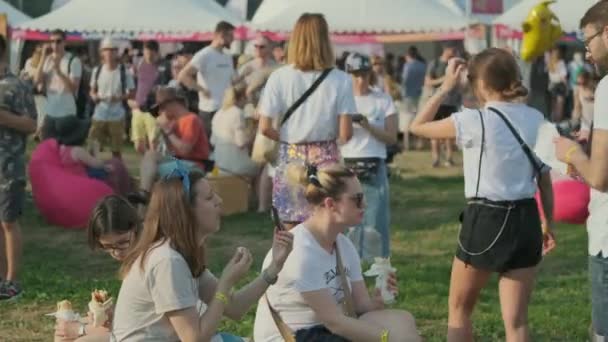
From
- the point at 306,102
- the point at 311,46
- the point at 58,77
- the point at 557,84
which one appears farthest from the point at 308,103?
the point at 557,84

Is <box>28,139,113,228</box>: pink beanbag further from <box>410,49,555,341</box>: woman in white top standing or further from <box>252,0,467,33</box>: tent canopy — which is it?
<box>252,0,467,33</box>: tent canopy

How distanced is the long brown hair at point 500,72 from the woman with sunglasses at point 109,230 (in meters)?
1.57

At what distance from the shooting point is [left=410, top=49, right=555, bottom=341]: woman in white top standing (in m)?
4.81

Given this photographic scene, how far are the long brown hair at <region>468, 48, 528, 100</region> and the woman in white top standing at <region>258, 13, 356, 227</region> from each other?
184cm

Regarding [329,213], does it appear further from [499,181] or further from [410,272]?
[410,272]

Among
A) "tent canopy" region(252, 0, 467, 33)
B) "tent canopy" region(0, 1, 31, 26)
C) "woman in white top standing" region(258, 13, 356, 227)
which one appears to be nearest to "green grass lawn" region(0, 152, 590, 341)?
"woman in white top standing" region(258, 13, 356, 227)

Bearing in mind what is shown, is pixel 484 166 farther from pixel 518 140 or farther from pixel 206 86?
pixel 206 86

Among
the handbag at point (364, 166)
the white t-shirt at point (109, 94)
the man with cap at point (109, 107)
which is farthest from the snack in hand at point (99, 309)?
the white t-shirt at point (109, 94)

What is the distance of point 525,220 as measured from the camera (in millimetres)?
4848

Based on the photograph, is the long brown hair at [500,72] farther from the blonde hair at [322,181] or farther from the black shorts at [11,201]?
the black shorts at [11,201]

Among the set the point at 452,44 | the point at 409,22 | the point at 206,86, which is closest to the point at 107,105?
the point at 206,86

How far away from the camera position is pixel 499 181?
191 inches

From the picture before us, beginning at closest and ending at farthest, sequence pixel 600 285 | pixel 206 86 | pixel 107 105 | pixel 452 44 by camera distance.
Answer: pixel 600 285
pixel 206 86
pixel 107 105
pixel 452 44

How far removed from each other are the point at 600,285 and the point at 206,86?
8820 millimetres
